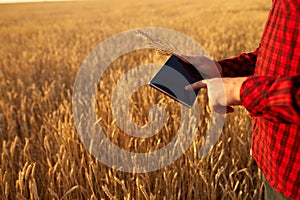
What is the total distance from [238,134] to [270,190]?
99 centimetres

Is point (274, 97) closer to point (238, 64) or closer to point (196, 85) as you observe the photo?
point (196, 85)

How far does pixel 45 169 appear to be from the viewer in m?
1.89

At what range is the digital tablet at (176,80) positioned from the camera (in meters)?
0.99

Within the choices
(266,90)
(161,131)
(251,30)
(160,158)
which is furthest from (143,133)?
(251,30)

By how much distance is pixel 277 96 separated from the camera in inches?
29.1

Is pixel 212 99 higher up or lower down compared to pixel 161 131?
higher up

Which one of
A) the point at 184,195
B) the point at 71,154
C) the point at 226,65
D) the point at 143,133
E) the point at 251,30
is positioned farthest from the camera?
the point at 251,30

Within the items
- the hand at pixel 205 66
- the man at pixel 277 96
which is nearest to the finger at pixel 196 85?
the man at pixel 277 96

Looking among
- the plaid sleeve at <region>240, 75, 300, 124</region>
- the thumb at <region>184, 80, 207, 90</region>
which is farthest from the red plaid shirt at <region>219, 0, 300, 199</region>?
the thumb at <region>184, 80, 207, 90</region>

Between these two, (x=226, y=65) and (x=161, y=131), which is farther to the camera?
(x=161, y=131)

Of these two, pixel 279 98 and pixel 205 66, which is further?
pixel 205 66

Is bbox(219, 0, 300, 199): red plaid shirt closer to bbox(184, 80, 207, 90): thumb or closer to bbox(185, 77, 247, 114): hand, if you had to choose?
bbox(185, 77, 247, 114): hand

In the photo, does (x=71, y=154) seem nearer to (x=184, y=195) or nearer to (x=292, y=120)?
(x=184, y=195)

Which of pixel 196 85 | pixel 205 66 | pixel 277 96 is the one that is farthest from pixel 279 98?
pixel 205 66
